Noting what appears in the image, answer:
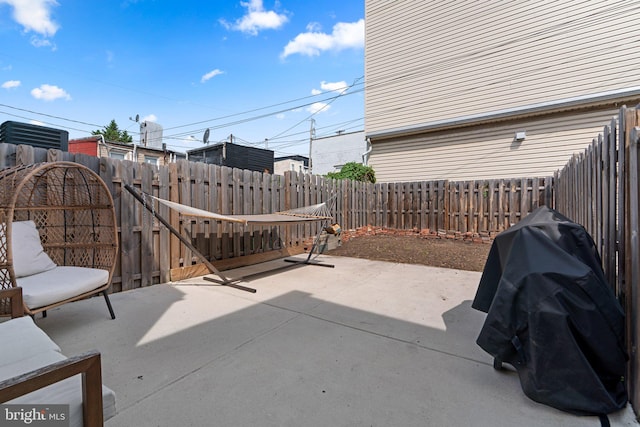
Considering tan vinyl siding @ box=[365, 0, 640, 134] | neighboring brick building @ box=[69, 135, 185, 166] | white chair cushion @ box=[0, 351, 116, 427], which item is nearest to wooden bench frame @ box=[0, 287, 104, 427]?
white chair cushion @ box=[0, 351, 116, 427]

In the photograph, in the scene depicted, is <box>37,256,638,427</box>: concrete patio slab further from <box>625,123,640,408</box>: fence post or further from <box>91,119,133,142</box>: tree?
<box>91,119,133,142</box>: tree

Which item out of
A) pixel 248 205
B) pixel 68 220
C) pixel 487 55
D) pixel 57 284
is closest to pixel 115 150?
pixel 248 205

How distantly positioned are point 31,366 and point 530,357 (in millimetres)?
2225

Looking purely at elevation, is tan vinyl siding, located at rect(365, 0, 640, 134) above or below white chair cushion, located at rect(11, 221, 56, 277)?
above

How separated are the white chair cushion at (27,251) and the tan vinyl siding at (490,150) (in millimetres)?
8542

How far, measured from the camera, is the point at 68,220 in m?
3.00

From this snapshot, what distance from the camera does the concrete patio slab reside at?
1447 millimetres

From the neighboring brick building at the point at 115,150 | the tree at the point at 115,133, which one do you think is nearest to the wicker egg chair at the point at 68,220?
the neighboring brick building at the point at 115,150

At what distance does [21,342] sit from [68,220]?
2.15m

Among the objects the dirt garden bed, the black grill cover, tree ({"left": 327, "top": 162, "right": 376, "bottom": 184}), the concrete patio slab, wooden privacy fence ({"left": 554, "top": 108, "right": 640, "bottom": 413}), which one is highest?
tree ({"left": 327, "top": 162, "right": 376, "bottom": 184})

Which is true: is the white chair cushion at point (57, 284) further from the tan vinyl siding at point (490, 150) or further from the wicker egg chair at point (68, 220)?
the tan vinyl siding at point (490, 150)

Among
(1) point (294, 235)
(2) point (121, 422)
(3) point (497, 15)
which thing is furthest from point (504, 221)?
(2) point (121, 422)

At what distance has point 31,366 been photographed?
1.12 metres

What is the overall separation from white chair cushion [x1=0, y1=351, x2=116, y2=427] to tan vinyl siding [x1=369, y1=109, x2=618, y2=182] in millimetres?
8835
